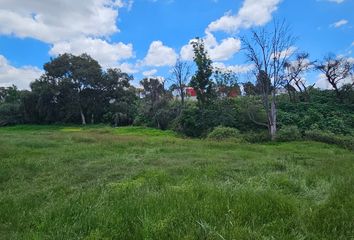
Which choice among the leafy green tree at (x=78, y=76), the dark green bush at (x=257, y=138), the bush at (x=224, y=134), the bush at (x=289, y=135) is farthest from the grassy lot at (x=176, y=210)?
the leafy green tree at (x=78, y=76)

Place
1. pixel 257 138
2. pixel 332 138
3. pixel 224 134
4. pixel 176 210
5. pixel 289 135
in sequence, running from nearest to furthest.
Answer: pixel 176 210 < pixel 332 138 < pixel 289 135 < pixel 257 138 < pixel 224 134

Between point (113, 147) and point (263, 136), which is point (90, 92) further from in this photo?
point (113, 147)

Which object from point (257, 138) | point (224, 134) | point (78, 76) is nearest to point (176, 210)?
point (257, 138)

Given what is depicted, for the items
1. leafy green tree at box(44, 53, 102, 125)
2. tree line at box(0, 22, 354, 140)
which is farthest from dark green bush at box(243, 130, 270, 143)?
leafy green tree at box(44, 53, 102, 125)

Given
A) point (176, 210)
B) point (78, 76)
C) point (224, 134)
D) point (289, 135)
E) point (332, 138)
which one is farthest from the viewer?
point (78, 76)

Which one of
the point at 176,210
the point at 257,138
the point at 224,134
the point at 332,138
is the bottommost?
the point at 257,138

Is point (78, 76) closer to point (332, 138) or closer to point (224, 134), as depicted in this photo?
point (224, 134)

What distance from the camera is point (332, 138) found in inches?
1019

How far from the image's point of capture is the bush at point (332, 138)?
24309 mm

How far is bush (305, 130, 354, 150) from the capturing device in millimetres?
24309

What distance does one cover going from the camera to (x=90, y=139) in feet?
77.4

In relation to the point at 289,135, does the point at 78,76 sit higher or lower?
higher

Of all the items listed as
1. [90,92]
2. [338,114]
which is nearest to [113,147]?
[338,114]

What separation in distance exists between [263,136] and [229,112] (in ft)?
25.7
